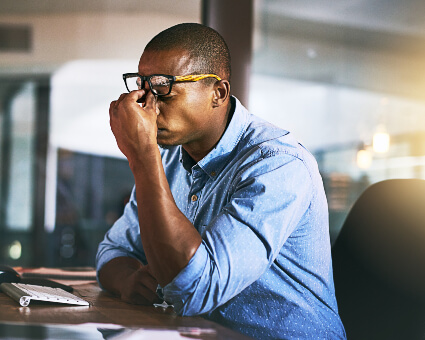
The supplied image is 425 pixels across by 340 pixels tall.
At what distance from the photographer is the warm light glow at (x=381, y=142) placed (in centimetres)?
370

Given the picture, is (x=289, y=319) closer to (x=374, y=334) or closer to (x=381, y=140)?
(x=374, y=334)

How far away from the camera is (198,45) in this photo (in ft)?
4.50

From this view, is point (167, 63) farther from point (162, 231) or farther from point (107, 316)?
point (107, 316)

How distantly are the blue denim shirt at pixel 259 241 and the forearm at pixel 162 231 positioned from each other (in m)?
0.02

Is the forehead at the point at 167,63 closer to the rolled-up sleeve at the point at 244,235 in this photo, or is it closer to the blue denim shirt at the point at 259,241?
the blue denim shirt at the point at 259,241

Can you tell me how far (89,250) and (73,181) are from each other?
0.72 metres

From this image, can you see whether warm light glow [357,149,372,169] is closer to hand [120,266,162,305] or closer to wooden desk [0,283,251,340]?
hand [120,266,162,305]

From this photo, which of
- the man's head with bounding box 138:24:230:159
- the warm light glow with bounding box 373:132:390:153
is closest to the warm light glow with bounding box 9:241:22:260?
the warm light glow with bounding box 373:132:390:153

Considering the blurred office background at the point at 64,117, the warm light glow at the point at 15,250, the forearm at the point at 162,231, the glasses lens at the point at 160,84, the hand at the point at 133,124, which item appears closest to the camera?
the forearm at the point at 162,231

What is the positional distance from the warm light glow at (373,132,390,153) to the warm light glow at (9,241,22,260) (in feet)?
12.4

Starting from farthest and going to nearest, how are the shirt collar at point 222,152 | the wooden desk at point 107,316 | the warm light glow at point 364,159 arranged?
1. the warm light glow at point 364,159
2. the shirt collar at point 222,152
3. the wooden desk at point 107,316

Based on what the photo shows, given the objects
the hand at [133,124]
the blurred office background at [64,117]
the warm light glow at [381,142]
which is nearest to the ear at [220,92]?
the hand at [133,124]

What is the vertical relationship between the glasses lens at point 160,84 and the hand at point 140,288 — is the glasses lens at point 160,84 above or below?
above

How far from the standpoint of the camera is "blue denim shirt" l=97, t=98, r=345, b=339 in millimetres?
1042
